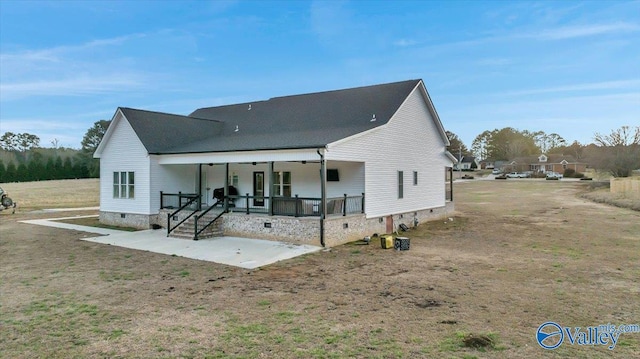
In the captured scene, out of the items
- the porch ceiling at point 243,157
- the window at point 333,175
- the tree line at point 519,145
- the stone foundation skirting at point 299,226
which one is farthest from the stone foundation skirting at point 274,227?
the tree line at point 519,145

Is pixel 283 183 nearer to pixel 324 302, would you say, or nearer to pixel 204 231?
pixel 204 231

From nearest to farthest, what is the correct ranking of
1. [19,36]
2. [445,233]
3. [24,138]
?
[445,233], [19,36], [24,138]

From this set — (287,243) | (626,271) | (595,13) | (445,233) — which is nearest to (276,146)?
(287,243)

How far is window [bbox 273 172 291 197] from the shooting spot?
17.9 m

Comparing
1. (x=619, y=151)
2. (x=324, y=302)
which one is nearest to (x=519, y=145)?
(x=619, y=151)

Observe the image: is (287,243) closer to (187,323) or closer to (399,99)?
(187,323)

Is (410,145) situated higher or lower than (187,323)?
higher

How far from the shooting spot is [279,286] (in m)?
8.61

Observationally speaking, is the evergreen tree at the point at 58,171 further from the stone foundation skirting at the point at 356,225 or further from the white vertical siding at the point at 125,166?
the stone foundation skirting at the point at 356,225

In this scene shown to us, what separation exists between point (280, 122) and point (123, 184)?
880 centimetres

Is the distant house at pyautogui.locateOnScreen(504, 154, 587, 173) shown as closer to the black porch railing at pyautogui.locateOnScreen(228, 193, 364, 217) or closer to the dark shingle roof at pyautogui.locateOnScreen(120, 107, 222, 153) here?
Result: the dark shingle roof at pyautogui.locateOnScreen(120, 107, 222, 153)

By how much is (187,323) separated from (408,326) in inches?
145

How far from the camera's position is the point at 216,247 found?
13.3 m

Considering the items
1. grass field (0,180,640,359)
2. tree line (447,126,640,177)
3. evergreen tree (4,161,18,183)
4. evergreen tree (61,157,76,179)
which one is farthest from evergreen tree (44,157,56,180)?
tree line (447,126,640,177)
